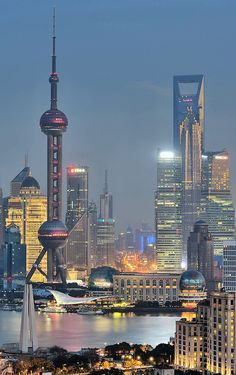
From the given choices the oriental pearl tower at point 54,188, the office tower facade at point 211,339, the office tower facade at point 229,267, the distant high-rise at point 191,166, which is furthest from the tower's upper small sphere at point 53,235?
the office tower facade at point 211,339

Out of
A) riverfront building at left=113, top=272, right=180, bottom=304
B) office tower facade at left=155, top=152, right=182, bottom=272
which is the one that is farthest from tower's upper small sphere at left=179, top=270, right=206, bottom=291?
office tower facade at left=155, top=152, right=182, bottom=272

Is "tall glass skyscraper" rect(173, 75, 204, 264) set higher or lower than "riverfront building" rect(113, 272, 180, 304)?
higher

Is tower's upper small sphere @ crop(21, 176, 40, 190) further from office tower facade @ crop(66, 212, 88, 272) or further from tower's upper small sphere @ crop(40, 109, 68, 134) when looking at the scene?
tower's upper small sphere @ crop(40, 109, 68, 134)

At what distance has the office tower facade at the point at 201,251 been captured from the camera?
89.9 m

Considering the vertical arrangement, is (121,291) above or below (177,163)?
below

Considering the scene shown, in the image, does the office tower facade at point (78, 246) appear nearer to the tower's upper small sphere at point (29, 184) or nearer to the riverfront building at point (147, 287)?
the tower's upper small sphere at point (29, 184)

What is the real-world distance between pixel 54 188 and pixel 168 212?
53.7 feet

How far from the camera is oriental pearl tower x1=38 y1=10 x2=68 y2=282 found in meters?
91.7

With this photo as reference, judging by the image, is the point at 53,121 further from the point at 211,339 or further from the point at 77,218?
the point at 211,339

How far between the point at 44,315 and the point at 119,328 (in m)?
12.4

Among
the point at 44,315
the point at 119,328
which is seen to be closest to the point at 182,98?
the point at 44,315

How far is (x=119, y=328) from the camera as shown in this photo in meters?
57.3

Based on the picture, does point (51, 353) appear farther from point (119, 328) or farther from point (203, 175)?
point (203, 175)

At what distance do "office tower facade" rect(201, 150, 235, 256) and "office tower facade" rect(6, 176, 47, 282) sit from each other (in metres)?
13.7
